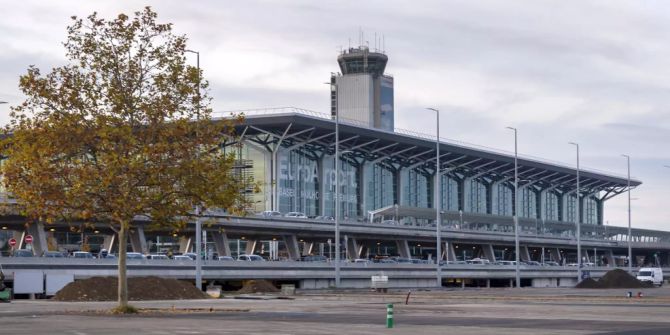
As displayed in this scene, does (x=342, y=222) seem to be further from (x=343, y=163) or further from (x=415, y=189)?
(x=415, y=189)

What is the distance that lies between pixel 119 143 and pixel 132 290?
25114mm

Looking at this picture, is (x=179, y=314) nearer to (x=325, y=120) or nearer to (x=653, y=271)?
(x=653, y=271)

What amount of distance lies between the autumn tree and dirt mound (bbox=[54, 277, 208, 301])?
19.6 m

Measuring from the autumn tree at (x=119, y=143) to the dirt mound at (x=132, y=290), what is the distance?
19.6m

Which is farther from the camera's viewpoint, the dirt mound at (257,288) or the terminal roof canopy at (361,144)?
the terminal roof canopy at (361,144)

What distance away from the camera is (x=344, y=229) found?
147 meters

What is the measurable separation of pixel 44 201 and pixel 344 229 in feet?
345

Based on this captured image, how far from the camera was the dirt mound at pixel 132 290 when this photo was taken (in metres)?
63.8

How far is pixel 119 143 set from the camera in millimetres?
43469

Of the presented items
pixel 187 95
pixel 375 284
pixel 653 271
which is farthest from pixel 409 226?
pixel 187 95

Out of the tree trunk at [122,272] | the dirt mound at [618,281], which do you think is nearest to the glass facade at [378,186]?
the dirt mound at [618,281]

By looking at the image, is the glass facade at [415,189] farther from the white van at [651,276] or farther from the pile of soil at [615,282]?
the pile of soil at [615,282]

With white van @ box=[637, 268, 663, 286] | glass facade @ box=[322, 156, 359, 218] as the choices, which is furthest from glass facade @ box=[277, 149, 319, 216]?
white van @ box=[637, 268, 663, 286]

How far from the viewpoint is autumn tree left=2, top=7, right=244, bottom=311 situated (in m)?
42.7
